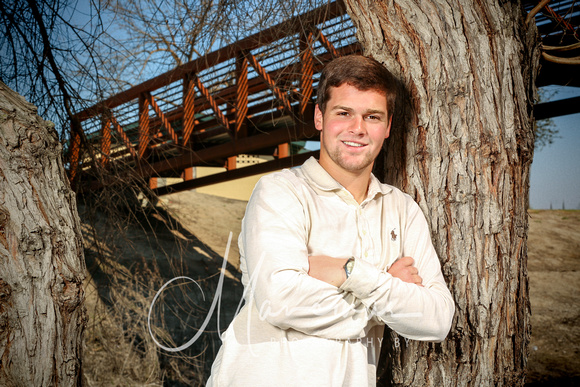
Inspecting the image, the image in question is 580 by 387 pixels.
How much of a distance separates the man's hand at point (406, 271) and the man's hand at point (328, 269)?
29 cm

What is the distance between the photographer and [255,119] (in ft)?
24.0

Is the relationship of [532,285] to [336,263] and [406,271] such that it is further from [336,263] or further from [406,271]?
[336,263]

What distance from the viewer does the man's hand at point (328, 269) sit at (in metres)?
2.01

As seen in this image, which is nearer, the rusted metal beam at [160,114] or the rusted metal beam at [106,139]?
the rusted metal beam at [106,139]

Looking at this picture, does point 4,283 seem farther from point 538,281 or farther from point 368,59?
point 538,281

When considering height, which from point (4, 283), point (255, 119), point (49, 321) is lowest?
point (49, 321)

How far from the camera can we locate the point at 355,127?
232cm

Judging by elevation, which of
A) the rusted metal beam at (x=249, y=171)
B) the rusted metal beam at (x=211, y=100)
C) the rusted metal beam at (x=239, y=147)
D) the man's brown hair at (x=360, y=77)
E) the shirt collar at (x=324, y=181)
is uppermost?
the rusted metal beam at (x=211, y=100)

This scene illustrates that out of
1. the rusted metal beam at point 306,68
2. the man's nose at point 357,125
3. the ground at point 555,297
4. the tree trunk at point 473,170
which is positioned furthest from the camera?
the ground at point 555,297

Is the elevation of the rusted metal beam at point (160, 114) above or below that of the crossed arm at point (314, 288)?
above

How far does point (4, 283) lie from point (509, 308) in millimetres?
2747

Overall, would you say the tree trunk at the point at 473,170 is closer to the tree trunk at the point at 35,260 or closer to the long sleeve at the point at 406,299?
the long sleeve at the point at 406,299

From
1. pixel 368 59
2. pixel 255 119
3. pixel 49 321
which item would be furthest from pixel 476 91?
pixel 255 119

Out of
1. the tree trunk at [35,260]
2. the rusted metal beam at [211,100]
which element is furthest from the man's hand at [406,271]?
the rusted metal beam at [211,100]
